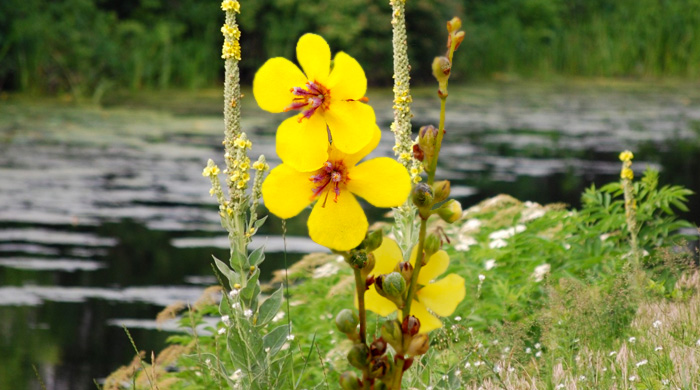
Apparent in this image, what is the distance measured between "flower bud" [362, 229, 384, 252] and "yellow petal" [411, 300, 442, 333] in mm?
135

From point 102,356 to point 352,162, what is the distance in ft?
9.04

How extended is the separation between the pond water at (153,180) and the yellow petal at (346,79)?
2.59 metres

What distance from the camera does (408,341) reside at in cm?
120

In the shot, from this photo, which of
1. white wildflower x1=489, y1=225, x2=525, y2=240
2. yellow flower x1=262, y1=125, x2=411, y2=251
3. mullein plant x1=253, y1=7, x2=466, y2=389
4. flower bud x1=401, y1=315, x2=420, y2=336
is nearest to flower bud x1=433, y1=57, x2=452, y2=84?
mullein plant x1=253, y1=7, x2=466, y2=389

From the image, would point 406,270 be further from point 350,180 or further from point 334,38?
point 334,38

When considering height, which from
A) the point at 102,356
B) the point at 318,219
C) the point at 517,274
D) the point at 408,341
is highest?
the point at 318,219

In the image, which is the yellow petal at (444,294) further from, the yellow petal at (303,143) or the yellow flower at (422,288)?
the yellow petal at (303,143)

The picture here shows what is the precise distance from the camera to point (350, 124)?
3.91 feet

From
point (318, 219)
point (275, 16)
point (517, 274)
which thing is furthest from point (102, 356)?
point (275, 16)

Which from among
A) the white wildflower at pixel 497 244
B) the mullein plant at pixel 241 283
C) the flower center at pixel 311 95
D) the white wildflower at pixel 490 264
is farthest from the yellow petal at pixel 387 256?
the white wildflower at pixel 497 244

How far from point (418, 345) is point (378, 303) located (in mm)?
117

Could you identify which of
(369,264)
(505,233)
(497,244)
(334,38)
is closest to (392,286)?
(369,264)

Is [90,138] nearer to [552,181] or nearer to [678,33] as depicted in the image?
[552,181]

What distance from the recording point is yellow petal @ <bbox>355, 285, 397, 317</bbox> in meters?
1.28
